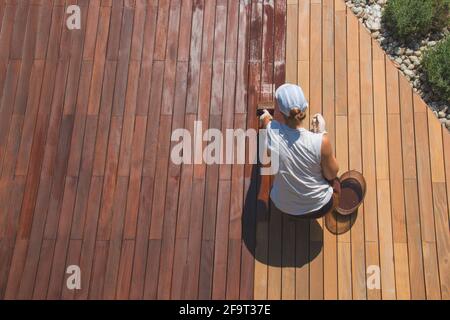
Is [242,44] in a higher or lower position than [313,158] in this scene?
higher

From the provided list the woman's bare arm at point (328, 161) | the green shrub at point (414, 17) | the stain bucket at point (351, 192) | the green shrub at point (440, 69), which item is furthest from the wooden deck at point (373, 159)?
the woman's bare arm at point (328, 161)

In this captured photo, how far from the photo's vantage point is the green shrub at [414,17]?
548cm

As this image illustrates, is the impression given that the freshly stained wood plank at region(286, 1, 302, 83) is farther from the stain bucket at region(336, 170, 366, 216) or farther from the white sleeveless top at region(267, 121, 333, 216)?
the white sleeveless top at region(267, 121, 333, 216)

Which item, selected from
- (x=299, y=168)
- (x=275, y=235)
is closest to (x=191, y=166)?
(x=275, y=235)

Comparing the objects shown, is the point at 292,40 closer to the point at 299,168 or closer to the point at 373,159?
the point at 373,159

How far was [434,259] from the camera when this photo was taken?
4.64 meters

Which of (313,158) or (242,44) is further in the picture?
(242,44)

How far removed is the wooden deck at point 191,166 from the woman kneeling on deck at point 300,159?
1.91 ft

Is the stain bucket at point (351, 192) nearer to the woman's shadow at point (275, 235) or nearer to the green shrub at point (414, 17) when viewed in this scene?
the woman's shadow at point (275, 235)

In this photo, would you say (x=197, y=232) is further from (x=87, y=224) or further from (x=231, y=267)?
(x=87, y=224)
